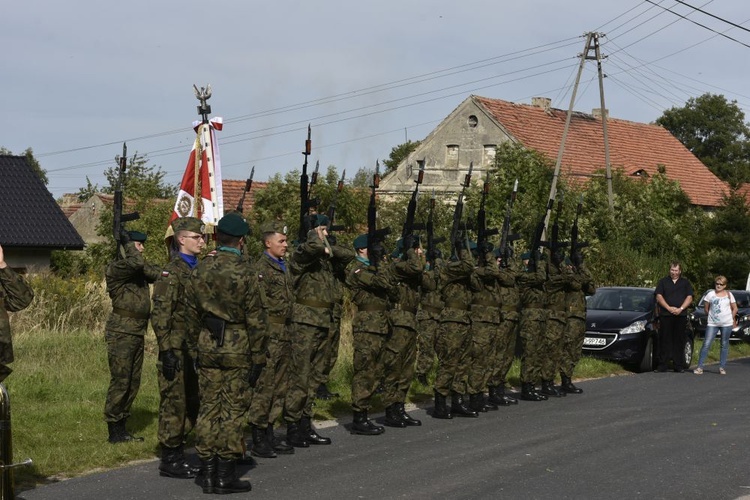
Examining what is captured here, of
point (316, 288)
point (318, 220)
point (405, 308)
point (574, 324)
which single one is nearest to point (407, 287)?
point (405, 308)

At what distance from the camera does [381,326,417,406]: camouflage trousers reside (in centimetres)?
1122

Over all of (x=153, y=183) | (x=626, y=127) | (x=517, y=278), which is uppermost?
(x=626, y=127)

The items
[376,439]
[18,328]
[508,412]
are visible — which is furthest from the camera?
[18,328]

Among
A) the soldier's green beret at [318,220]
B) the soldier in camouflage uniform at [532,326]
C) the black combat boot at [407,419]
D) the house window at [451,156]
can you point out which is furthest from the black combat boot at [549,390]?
the house window at [451,156]

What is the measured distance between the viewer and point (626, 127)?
54000 millimetres

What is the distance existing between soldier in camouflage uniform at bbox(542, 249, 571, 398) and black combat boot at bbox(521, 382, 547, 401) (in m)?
0.30

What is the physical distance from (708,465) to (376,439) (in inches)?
119

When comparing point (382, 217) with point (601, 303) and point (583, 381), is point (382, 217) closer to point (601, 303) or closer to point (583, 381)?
point (601, 303)

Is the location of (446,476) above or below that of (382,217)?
below

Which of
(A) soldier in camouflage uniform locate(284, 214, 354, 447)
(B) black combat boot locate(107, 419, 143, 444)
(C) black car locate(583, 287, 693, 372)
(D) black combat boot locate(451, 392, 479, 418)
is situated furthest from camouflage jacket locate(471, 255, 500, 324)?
Result: (C) black car locate(583, 287, 693, 372)

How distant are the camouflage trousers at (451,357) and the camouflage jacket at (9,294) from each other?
5.43 meters

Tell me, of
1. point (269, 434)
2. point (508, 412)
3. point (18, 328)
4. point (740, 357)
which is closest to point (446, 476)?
point (269, 434)

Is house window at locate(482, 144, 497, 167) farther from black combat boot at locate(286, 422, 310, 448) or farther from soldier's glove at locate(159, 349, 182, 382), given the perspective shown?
soldier's glove at locate(159, 349, 182, 382)

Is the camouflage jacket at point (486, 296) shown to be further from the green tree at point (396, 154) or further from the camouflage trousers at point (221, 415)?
Answer: the green tree at point (396, 154)
